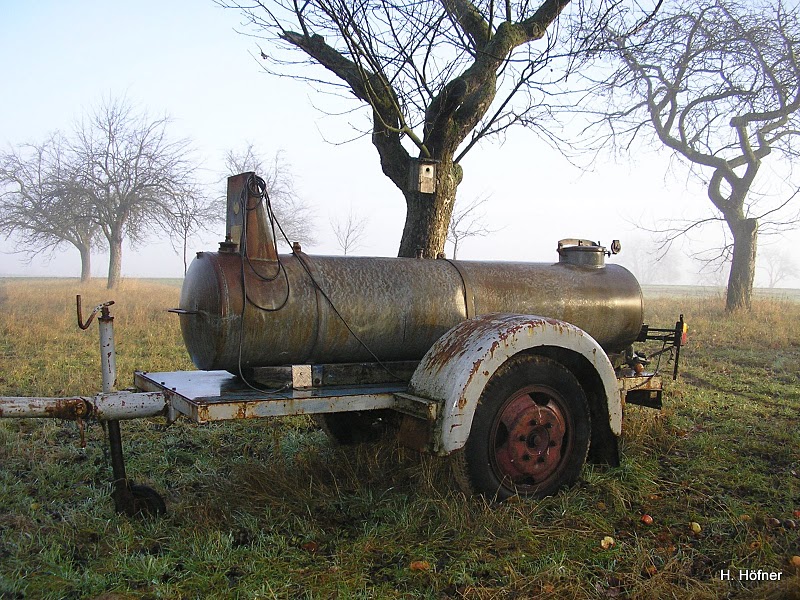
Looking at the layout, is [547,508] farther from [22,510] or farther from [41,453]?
[41,453]

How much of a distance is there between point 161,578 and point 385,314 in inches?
79.8

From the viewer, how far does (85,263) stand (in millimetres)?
37219

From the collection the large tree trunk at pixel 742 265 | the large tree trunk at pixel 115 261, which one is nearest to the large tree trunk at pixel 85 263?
the large tree trunk at pixel 115 261

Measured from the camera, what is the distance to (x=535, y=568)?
3.30 meters

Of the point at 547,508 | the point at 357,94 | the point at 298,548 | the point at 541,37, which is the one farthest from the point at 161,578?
the point at 541,37

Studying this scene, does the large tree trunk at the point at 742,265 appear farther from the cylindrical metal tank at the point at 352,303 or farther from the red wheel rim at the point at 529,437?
the red wheel rim at the point at 529,437

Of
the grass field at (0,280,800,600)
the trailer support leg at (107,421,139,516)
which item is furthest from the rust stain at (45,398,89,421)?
the grass field at (0,280,800,600)

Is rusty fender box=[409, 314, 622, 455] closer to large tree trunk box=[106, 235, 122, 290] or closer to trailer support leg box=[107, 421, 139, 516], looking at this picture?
trailer support leg box=[107, 421, 139, 516]

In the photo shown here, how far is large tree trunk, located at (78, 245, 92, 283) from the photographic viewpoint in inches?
1449

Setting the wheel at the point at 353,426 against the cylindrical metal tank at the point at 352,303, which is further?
the wheel at the point at 353,426

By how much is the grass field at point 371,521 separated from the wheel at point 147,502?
11 centimetres

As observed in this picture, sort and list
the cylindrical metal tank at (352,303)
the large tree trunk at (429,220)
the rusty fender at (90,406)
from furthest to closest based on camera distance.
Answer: the large tree trunk at (429,220) < the cylindrical metal tank at (352,303) < the rusty fender at (90,406)

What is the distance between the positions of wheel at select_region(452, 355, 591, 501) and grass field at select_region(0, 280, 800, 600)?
15 cm

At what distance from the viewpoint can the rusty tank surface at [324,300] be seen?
12.9ft
